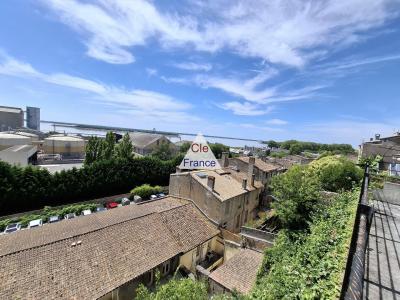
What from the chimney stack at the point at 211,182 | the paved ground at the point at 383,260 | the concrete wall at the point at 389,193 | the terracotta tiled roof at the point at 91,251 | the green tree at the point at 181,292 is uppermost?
the concrete wall at the point at 389,193

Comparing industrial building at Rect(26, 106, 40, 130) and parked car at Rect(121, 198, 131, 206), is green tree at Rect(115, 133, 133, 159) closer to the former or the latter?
parked car at Rect(121, 198, 131, 206)

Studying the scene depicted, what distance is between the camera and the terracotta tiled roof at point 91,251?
1170 cm

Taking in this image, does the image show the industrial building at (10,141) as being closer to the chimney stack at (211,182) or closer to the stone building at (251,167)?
the stone building at (251,167)

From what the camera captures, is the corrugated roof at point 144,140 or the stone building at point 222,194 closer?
the stone building at point 222,194

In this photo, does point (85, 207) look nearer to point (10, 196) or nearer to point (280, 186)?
point (10, 196)

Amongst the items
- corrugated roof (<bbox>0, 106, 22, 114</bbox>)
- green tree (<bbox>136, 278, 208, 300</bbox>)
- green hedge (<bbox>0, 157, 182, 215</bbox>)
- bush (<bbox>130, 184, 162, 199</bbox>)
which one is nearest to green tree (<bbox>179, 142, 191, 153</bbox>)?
green hedge (<bbox>0, 157, 182, 215</bbox>)

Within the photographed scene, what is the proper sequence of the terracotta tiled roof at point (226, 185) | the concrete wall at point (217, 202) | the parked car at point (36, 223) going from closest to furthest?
the concrete wall at point (217, 202), the terracotta tiled roof at point (226, 185), the parked car at point (36, 223)

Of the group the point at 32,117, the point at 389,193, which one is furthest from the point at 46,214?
the point at 32,117

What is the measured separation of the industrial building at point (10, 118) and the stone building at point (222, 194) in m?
97.9

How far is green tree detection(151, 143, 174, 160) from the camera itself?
57.5m

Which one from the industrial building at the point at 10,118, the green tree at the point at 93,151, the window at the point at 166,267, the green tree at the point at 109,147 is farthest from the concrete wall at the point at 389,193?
the industrial building at the point at 10,118

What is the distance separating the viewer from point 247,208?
27047 mm

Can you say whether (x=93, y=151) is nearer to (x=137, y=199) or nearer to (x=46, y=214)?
(x=137, y=199)

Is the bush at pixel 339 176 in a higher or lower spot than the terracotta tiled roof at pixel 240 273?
higher
